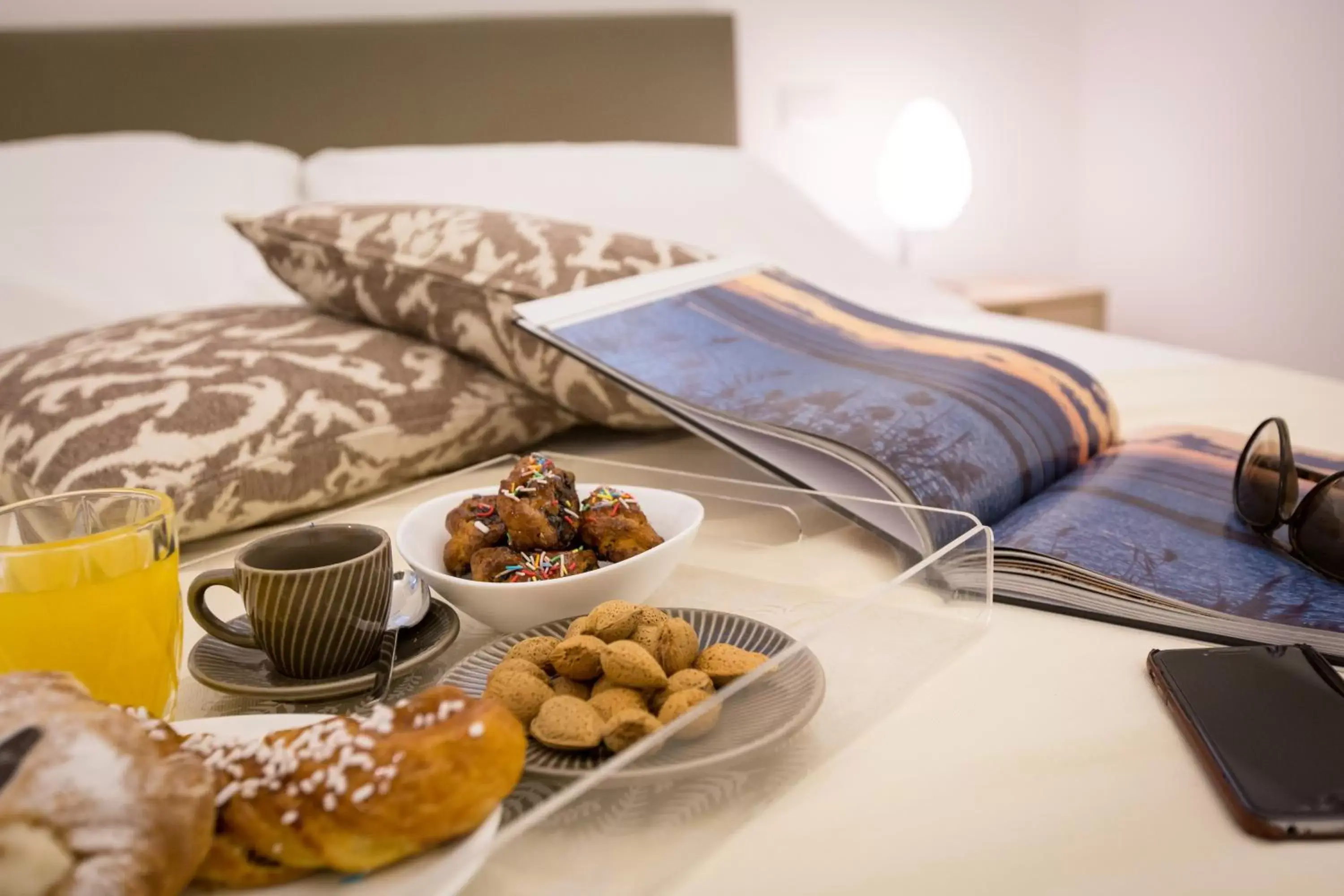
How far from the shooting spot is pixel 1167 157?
2.66 metres

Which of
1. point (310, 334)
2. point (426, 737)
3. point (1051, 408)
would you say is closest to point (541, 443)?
point (310, 334)

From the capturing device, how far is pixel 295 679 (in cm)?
54

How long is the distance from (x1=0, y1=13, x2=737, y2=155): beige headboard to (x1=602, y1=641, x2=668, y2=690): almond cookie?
1923mm

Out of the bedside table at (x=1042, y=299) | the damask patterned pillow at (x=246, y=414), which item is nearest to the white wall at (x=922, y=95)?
the bedside table at (x=1042, y=299)

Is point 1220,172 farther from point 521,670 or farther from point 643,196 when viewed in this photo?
point 521,670

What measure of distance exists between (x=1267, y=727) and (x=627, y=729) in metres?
0.29

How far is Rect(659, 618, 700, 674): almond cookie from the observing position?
0.51m

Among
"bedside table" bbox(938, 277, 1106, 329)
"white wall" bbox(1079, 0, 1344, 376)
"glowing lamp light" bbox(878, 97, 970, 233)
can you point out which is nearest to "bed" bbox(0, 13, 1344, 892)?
"glowing lamp light" bbox(878, 97, 970, 233)

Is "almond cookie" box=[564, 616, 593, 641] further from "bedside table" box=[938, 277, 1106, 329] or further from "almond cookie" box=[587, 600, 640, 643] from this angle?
"bedside table" box=[938, 277, 1106, 329]

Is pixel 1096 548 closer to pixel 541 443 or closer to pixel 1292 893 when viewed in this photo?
pixel 1292 893

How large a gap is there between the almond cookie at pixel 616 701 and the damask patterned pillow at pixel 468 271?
0.49m

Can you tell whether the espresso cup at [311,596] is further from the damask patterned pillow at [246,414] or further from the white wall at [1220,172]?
the white wall at [1220,172]

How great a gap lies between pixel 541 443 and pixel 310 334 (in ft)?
0.84

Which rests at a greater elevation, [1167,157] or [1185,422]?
[1167,157]
